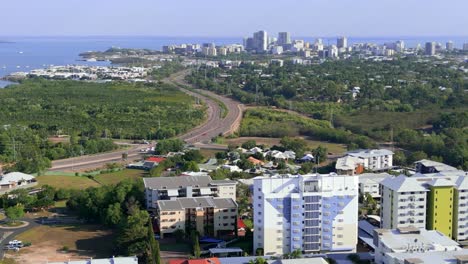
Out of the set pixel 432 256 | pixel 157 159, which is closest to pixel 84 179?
pixel 157 159

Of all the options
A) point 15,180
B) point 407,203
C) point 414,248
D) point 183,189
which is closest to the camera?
point 414,248

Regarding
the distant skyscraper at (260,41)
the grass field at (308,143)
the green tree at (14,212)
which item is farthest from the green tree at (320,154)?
the distant skyscraper at (260,41)

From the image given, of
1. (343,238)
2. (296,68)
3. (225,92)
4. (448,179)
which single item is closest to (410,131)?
(448,179)

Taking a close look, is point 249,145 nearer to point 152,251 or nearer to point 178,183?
point 178,183

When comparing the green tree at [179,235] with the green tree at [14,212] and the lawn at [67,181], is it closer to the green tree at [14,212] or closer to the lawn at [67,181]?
the green tree at [14,212]

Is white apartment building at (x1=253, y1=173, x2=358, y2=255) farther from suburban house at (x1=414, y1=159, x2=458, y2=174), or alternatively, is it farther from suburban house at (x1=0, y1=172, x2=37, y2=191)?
suburban house at (x1=0, y1=172, x2=37, y2=191)

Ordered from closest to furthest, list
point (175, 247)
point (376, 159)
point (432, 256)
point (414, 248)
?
point (432, 256) → point (414, 248) → point (175, 247) → point (376, 159)
